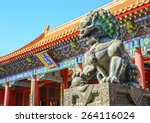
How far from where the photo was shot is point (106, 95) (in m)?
2.53

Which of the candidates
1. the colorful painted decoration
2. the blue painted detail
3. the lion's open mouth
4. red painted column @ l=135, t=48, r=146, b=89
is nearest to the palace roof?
the colorful painted decoration

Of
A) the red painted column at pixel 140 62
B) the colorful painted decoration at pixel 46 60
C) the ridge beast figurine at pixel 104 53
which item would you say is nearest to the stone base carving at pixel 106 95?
the ridge beast figurine at pixel 104 53

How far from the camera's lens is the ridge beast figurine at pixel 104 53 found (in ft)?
9.86

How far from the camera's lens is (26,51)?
33.2ft

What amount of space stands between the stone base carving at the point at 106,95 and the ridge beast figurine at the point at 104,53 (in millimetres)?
144

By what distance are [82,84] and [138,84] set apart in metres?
0.70

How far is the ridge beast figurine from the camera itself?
301cm

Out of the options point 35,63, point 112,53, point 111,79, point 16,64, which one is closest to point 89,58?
point 112,53

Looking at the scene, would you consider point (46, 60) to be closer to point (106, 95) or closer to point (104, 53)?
point (104, 53)

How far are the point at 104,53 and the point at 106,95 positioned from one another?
27.5 inches

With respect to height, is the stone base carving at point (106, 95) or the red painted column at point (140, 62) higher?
the red painted column at point (140, 62)

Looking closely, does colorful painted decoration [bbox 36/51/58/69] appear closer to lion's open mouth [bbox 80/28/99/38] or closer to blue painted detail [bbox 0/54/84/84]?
blue painted detail [bbox 0/54/84/84]

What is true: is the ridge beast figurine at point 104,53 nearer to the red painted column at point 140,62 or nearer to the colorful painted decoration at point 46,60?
the red painted column at point 140,62

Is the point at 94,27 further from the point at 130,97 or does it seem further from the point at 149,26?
the point at 149,26
